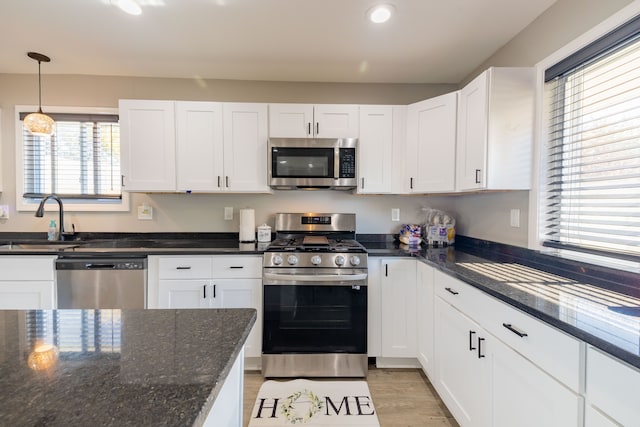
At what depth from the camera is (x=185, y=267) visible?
2098 mm

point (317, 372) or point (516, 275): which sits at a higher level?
point (516, 275)

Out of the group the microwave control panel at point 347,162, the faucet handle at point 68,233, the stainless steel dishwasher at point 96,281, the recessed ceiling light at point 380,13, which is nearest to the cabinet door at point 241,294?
the stainless steel dishwasher at point 96,281

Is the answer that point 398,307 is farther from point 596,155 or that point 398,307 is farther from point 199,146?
point 199,146

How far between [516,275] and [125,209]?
310 cm

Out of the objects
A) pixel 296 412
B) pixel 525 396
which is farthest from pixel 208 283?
pixel 525 396

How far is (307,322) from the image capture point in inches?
80.0

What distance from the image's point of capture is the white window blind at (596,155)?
4.06ft

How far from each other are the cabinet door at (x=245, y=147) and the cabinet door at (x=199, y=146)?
67 millimetres

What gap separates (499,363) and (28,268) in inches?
118

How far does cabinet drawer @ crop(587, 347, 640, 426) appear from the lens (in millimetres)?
704

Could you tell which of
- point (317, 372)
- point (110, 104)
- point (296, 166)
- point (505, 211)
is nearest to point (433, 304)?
point (505, 211)

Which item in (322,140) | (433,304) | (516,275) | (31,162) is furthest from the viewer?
(31,162)

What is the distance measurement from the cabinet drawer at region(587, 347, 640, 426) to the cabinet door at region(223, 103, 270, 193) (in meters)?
2.12

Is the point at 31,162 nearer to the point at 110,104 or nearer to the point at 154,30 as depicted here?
the point at 110,104
